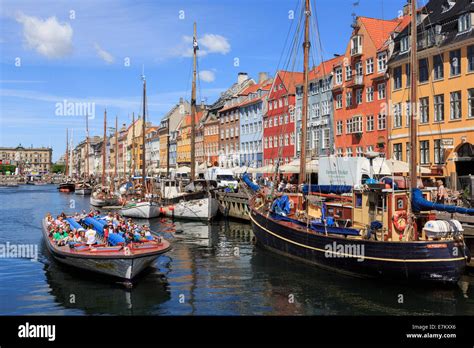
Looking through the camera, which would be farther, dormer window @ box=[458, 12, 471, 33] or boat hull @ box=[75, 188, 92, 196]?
boat hull @ box=[75, 188, 92, 196]

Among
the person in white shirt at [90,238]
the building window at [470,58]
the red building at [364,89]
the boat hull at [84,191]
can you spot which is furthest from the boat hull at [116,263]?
the boat hull at [84,191]

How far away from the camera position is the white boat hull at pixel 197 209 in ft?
148

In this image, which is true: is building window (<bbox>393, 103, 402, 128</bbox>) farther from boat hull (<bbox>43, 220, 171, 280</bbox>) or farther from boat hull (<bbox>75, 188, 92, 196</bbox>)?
boat hull (<bbox>75, 188, 92, 196</bbox>)

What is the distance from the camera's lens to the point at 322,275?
22.3 metres

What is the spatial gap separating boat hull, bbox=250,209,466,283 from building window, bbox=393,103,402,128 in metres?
25.5

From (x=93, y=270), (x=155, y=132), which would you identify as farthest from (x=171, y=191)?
(x=155, y=132)

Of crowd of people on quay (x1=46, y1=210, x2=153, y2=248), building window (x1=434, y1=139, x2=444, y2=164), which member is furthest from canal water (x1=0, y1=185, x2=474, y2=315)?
building window (x1=434, y1=139, x2=444, y2=164)

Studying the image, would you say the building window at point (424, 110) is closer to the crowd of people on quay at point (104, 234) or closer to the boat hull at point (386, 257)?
the boat hull at point (386, 257)

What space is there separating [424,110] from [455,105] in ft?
11.0

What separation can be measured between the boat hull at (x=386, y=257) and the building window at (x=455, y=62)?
886 inches

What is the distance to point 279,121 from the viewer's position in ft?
229

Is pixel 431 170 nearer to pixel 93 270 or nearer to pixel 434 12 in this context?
pixel 434 12

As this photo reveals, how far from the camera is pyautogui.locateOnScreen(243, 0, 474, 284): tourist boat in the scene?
1881 centimetres

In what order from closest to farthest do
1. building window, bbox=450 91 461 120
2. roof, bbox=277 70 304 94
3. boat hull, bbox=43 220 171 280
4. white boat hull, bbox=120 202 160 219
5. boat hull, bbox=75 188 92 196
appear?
boat hull, bbox=43 220 171 280
building window, bbox=450 91 461 120
white boat hull, bbox=120 202 160 219
roof, bbox=277 70 304 94
boat hull, bbox=75 188 92 196
